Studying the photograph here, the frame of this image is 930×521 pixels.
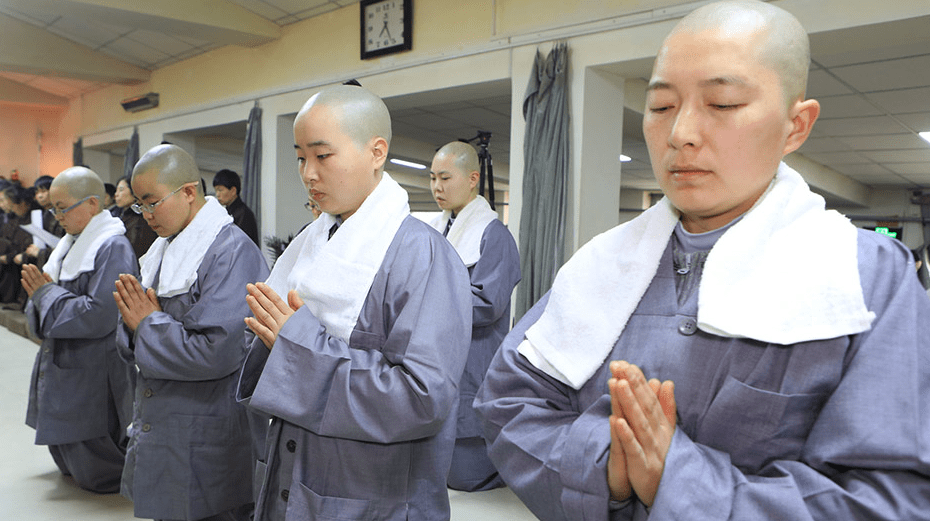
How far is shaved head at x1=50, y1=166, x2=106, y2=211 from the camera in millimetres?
2943

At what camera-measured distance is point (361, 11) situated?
5273 mm

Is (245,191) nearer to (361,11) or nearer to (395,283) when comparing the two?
(361,11)

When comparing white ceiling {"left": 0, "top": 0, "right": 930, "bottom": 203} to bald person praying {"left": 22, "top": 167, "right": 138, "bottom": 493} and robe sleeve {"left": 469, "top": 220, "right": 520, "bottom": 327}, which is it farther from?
bald person praying {"left": 22, "top": 167, "right": 138, "bottom": 493}

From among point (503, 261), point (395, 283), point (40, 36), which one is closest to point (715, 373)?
point (395, 283)

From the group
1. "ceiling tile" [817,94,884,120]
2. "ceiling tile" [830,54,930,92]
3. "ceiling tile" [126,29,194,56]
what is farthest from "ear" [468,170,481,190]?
"ceiling tile" [126,29,194,56]

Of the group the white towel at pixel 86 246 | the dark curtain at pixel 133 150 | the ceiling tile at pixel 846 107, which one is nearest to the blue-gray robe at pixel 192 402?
the white towel at pixel 86 246

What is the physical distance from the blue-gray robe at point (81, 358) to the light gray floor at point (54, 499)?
0.99ft

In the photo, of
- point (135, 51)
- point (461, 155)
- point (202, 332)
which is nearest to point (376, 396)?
point (202, 332)

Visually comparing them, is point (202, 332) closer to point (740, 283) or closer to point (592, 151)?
point (740, 283)

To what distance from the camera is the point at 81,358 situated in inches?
114

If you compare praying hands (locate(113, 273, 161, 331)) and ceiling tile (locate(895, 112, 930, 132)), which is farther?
ceiling tile (locate(895, 112, 930, 132))

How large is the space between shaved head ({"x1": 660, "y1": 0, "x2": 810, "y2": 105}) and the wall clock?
4529 mm

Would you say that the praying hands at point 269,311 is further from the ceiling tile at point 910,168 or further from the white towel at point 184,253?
the ceiling tile at point 910,168

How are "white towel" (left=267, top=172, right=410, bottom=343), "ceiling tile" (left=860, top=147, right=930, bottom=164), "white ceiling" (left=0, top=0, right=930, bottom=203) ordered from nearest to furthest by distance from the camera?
"white towel" (left=267, top=172, right=410, bottom=343), "white ceiling" (left=0, top=0, right=930, bottom=203), "ceiling tile" (left=860, top=147, right=930, bottom=164)
